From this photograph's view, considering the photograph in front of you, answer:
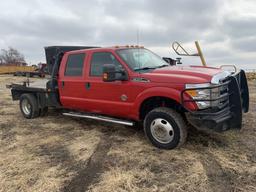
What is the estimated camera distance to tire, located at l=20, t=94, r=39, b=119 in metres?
7.19

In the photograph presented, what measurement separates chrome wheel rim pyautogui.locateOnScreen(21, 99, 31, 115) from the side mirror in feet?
11.6

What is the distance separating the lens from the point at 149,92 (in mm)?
4504

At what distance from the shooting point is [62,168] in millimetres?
3906

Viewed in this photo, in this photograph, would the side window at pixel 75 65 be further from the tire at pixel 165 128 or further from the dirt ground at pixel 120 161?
the tire at pixel 165 128

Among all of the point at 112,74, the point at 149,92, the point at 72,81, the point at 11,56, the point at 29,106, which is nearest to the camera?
the point at 149,92

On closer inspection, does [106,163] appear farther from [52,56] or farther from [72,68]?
[52,56]

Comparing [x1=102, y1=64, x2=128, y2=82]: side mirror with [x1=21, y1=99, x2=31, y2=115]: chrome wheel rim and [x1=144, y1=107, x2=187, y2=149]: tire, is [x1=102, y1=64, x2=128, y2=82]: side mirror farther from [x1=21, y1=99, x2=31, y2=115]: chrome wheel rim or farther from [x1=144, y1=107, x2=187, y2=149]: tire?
[x1=21, y1=99, x2=31, y2=115]: chrome wheel rim

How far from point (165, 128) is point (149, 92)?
664 mm

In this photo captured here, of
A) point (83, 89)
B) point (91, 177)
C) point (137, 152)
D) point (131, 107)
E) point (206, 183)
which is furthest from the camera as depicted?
point (83, 89)

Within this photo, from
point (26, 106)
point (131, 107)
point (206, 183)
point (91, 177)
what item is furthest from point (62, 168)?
point (26, 106)

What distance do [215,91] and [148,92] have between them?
3.61 feet

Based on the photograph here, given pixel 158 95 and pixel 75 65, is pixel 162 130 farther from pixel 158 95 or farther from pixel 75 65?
pixel 75 65

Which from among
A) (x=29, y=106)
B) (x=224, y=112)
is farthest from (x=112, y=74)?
(x=29, y=106)

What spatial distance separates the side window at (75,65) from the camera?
5.78 m
